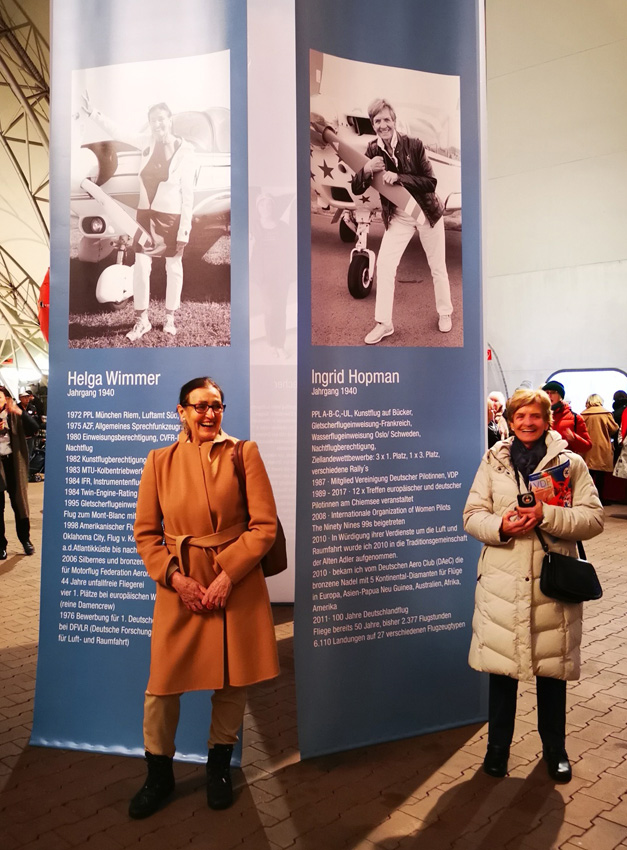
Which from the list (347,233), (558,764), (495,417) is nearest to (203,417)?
(347,233)

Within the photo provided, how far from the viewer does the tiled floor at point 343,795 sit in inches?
128

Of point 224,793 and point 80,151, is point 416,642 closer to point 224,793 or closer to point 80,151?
point 224,793

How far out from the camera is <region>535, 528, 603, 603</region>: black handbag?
3506 mm

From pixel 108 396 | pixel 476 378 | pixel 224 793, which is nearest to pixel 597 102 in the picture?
pixel 476 378

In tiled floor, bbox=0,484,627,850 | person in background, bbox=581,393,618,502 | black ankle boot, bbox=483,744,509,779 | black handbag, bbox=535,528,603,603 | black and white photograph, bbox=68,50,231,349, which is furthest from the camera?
person in background, bbox=581,393,618,502

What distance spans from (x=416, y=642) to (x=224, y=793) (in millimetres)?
1287

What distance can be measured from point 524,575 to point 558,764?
935 mm

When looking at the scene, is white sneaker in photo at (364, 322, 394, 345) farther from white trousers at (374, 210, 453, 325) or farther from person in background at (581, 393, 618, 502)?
person in background at (581, 393, 618, 502)

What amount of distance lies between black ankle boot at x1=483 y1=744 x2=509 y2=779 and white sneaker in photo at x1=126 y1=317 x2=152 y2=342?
2604 millimetres

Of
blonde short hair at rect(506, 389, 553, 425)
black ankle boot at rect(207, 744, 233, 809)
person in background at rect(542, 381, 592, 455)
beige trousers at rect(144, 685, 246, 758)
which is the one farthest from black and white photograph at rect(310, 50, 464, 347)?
person in background at rect(542, 381, 592, 455)

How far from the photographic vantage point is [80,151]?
4.07 meters

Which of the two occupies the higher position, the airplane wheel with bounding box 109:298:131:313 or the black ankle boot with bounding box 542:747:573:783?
the airplane wheel with bounding box 109:298:131:313

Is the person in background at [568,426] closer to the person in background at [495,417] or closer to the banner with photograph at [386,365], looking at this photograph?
the person in background at [495,417]

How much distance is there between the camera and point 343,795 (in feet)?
11.9
